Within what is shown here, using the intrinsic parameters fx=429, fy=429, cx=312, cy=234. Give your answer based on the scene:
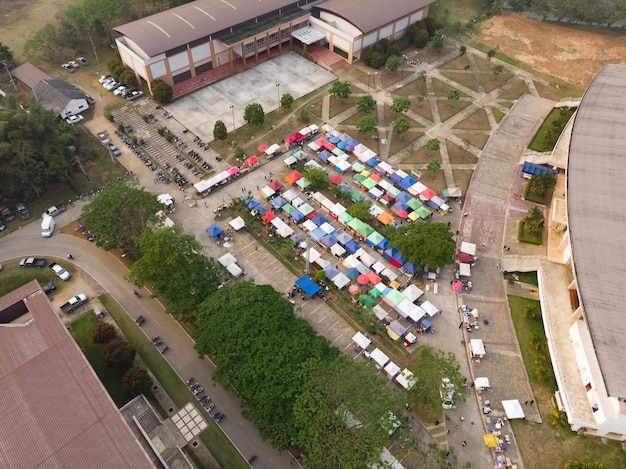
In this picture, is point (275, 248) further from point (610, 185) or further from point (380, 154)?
point (610, 185)

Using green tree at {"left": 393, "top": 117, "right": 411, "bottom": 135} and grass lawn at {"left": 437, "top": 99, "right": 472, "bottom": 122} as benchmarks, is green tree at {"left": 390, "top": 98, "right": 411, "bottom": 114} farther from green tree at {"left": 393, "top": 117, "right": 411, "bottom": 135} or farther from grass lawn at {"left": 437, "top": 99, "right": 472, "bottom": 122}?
grass lawn at {"left": 437, "top": 99, "right": 472, "bottom": 122}

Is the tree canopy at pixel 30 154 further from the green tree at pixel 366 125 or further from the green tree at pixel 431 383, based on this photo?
the green tree at pixel 431 383

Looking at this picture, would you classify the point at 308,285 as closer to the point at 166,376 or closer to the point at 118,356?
the point at 166,376

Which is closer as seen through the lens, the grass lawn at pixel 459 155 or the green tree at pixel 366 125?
the green tree at pixel 366 125

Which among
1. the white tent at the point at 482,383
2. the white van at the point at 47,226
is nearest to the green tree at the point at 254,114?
the white van at the point at 47,226

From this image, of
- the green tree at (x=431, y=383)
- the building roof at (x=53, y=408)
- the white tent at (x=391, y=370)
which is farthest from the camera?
the white tent at (x=391, y=370)
